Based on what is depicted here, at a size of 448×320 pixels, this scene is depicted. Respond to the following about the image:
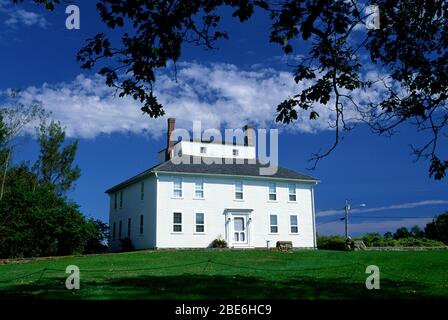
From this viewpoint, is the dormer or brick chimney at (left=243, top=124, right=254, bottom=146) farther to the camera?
brick chimney at (left=243, top=124, right=254, bottom=146)

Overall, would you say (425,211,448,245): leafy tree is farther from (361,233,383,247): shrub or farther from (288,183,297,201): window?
(288,183,297,201): window

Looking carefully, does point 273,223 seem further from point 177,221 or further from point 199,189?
point 177,221

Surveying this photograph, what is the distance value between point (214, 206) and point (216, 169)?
352 centimetres

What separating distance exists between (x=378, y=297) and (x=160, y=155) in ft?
132

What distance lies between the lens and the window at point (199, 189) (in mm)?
40406

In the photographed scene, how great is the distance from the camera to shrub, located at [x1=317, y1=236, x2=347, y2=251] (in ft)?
142

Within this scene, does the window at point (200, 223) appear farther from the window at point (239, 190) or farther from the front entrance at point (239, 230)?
the window at point (239, 190)

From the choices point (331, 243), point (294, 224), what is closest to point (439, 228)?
point (331, 243)

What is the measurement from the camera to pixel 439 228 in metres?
61.8

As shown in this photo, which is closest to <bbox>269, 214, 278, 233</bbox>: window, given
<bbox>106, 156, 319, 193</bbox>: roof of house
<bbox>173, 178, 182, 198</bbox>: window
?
<bbox>106, 156, 319, 193</bbox>: roof of house

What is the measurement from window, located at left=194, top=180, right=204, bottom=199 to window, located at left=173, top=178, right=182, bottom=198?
128 cm
